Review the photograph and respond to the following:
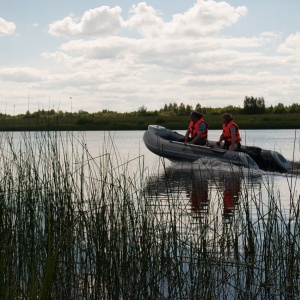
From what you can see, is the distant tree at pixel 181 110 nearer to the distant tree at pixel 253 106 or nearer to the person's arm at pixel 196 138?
the distant tree at pixel 253 106

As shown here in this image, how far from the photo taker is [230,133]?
13.2 m

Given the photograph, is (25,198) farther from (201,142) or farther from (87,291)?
(201,142)

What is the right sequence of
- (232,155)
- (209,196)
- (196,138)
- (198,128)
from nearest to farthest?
1. (209,196)
2. (232,155)
3. (198,128)
4. (196,138)

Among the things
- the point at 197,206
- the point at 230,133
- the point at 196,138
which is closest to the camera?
the point at 197,206

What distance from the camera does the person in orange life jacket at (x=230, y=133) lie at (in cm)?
1290

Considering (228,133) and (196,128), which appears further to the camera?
(196,128)

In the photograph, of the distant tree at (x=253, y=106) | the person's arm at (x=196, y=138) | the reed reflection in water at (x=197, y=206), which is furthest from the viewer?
the distant tree at (x=253, y=106)

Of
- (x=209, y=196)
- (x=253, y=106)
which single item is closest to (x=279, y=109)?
(x=253, y=106)

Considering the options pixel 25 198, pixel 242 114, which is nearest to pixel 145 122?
pixel 242 114

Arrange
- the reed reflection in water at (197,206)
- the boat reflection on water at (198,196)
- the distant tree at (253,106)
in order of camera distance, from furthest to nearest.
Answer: the distant tree at (253,106) → the boat reflection on water at (198,196) → the reed reflection in water at (197,206)

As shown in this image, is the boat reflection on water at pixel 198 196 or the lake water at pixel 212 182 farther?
the lake water at pixel 212 182

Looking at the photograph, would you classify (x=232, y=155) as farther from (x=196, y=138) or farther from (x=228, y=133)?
(x=196, y=138)

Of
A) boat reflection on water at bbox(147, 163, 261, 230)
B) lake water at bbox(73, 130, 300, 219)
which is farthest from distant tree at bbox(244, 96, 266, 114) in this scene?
boat reflection on water at bbox(147, 163, 261, 230)

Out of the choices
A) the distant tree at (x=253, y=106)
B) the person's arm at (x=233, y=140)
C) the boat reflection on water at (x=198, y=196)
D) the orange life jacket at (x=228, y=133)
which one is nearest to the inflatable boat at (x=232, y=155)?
the person's arm at (x=233, y=140)
